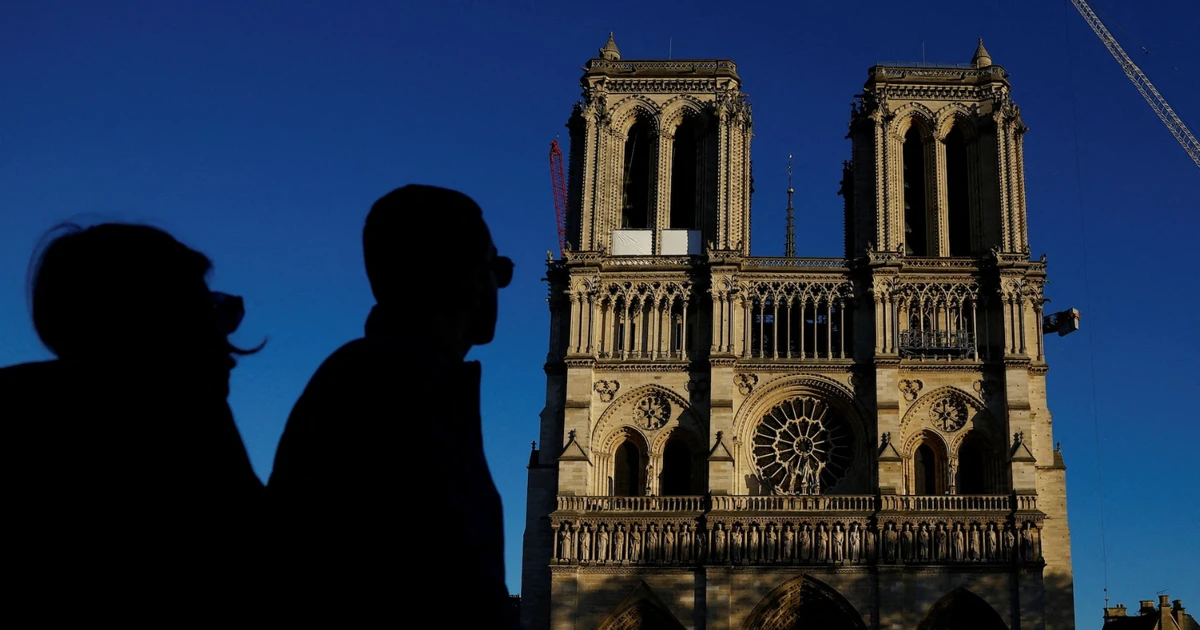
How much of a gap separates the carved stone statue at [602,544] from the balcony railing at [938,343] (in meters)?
9.59

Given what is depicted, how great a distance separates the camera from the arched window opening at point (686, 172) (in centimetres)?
3875

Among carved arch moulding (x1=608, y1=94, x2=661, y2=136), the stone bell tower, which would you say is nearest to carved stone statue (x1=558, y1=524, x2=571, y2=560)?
the stone bell tower

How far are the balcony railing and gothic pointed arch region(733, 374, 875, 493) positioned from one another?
2.10 meters

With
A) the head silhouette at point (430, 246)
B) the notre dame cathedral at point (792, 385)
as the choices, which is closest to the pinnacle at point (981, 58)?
the notre dame cathedral at point (792, 385)

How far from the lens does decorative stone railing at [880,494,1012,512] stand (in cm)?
3388

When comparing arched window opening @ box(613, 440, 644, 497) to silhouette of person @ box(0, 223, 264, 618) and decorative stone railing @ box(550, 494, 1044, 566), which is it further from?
silhouette of person @ box(0, 223, 264, 618)

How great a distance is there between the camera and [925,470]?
3622cm

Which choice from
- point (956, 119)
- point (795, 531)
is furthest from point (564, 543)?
point (956, 119)

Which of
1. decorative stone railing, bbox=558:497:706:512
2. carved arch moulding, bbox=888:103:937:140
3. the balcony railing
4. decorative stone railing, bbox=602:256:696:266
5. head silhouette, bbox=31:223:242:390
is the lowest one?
head silhouette, bbox=31:223:242:390

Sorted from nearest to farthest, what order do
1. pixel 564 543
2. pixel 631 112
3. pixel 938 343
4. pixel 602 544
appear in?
pixel 602 544, pixel 564 543, pixel 938 343, pixel 631 112

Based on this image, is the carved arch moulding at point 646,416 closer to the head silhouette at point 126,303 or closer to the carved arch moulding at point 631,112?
the carved arch moulding at point 631,112

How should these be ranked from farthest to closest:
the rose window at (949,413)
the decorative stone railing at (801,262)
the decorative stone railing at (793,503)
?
the decorative stone railing at (801,262), the rose window at (949,413), the decorative stone railing at (793,503)

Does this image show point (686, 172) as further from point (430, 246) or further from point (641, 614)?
point (430, 246)

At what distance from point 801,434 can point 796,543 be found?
3.74 meters
